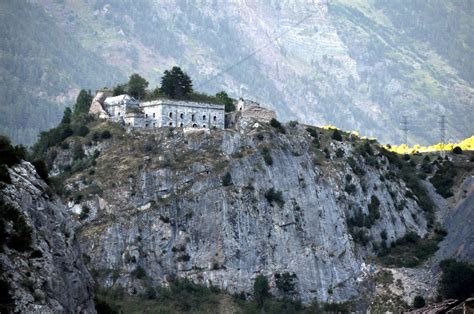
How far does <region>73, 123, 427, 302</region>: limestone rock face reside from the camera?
153 meters

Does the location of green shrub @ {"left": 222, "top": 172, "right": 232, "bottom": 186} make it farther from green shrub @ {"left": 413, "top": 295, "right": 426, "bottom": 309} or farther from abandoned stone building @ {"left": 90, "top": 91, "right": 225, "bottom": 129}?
green shrub @ {"left": 413, "top": 295, "right": 426, "bottom": 309}

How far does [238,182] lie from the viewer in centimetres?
16162

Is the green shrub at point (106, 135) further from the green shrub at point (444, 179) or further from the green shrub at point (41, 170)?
the green shrub at point (41, 170)

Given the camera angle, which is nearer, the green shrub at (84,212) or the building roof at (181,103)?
the green shrub at (84,212)

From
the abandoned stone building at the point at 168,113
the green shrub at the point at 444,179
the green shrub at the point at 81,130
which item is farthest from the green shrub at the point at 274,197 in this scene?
the green shrub at the point at 444,179

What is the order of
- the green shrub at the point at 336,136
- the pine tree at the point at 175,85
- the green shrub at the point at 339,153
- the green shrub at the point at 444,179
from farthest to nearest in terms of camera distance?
the green shrub at the point at 444,179
the green shrub at the point at 336,136
the green shrub at the point at 339,153
the pine tree at the point at 175,85

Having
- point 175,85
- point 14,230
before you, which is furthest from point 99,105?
point 14,230

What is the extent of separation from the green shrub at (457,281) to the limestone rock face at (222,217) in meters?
10.8

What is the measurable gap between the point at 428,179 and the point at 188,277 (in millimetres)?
59348

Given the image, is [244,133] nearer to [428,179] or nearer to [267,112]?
[267,112]

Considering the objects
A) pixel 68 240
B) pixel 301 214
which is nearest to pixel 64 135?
pixel 301 214

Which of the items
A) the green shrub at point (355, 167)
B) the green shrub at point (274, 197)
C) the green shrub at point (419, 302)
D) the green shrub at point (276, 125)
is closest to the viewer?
the green shrub at point (419, 302)

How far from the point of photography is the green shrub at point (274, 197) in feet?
538

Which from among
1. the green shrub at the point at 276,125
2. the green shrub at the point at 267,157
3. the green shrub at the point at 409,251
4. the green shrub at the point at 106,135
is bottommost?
the green shrub at the point at 409,251
